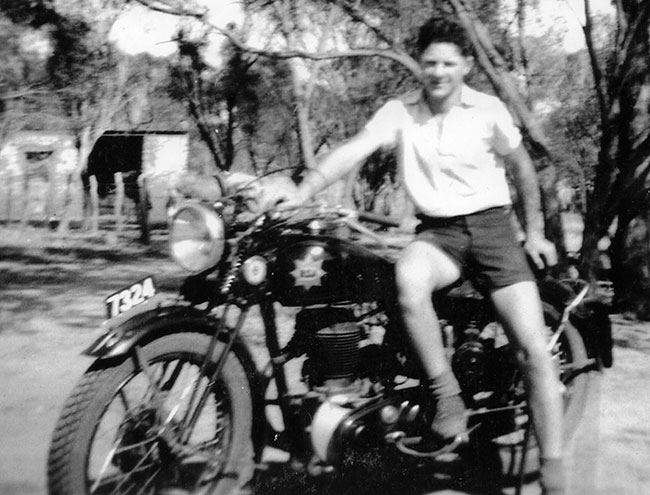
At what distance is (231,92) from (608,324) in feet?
72.3

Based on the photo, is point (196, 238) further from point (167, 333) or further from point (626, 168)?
point (626, 168)

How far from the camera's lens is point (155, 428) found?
2840 millimetres

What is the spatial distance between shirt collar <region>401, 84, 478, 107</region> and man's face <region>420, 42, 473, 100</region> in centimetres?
8

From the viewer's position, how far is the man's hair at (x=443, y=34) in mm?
3033

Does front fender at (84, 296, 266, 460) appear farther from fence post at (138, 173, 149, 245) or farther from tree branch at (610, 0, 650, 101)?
fence post at (138, 173, 149, 245)

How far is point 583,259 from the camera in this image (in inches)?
259

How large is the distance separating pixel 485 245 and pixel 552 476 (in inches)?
37.4

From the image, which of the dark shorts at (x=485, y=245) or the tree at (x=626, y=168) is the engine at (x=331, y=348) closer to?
the dark shorts at (x=485, y=245)

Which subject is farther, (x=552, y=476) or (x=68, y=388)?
(x=68, y=388)

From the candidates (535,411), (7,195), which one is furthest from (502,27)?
(7,195)

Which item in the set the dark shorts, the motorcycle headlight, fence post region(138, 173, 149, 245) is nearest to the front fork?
the motorcycle headlight

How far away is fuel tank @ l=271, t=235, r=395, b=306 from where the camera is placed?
2951 mm

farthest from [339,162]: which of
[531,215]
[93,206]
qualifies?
[93,206]

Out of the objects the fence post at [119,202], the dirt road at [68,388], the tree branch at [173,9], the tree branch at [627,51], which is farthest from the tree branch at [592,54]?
the fence post at [119,202]
